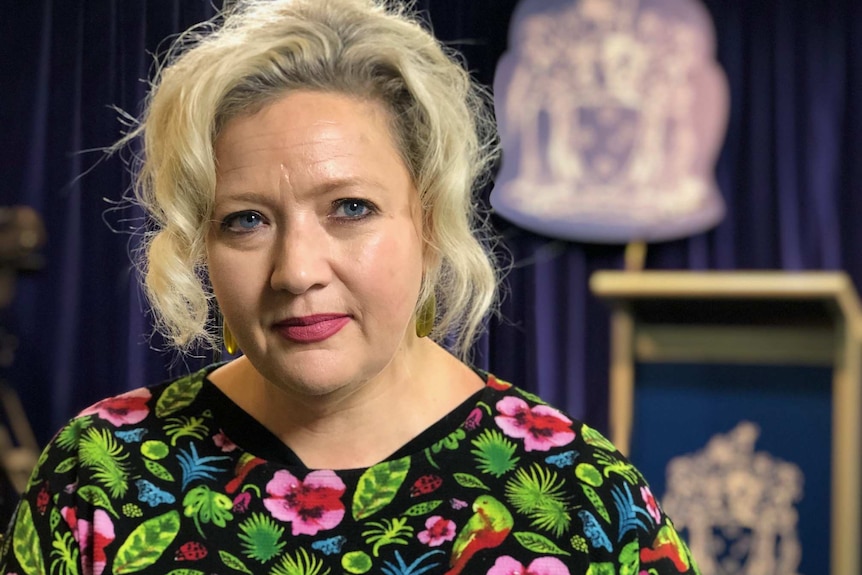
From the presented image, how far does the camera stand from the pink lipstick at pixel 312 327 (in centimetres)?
109

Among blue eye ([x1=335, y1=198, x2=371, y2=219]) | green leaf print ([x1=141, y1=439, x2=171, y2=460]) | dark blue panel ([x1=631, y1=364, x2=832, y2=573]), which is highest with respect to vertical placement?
blue eye ([x1=335, y1=198, x2=371, y2=219])

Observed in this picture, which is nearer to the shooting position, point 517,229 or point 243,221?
point 243,221

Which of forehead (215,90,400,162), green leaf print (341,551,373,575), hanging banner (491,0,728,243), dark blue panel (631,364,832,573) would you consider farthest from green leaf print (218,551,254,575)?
hanging banner (491,0,728,243)

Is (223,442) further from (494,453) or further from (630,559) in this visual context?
(630,559)

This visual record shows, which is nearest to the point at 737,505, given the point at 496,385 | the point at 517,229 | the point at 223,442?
the point at 517,229

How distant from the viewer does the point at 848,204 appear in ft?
8.76

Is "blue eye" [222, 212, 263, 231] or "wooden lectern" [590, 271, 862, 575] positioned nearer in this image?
"blue eye" [222, 212, 263, 231]

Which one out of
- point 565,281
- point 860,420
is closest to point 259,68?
point 860,420

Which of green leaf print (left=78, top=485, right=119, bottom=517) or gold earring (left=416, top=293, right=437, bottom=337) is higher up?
gold earring (left=416, top=293, right=437, bottom=337)

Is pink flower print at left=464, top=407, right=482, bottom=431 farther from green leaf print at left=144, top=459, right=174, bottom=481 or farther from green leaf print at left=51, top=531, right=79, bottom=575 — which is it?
green leaf print at left=51, top=531, right=79, bottom=575

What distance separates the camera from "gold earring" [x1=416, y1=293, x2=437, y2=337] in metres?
1.26

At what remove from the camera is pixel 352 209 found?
3.63 ft

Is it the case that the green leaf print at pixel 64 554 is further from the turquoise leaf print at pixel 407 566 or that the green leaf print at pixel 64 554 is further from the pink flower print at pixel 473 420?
the pink flower print at pixel 473 420

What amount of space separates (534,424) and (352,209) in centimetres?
36
